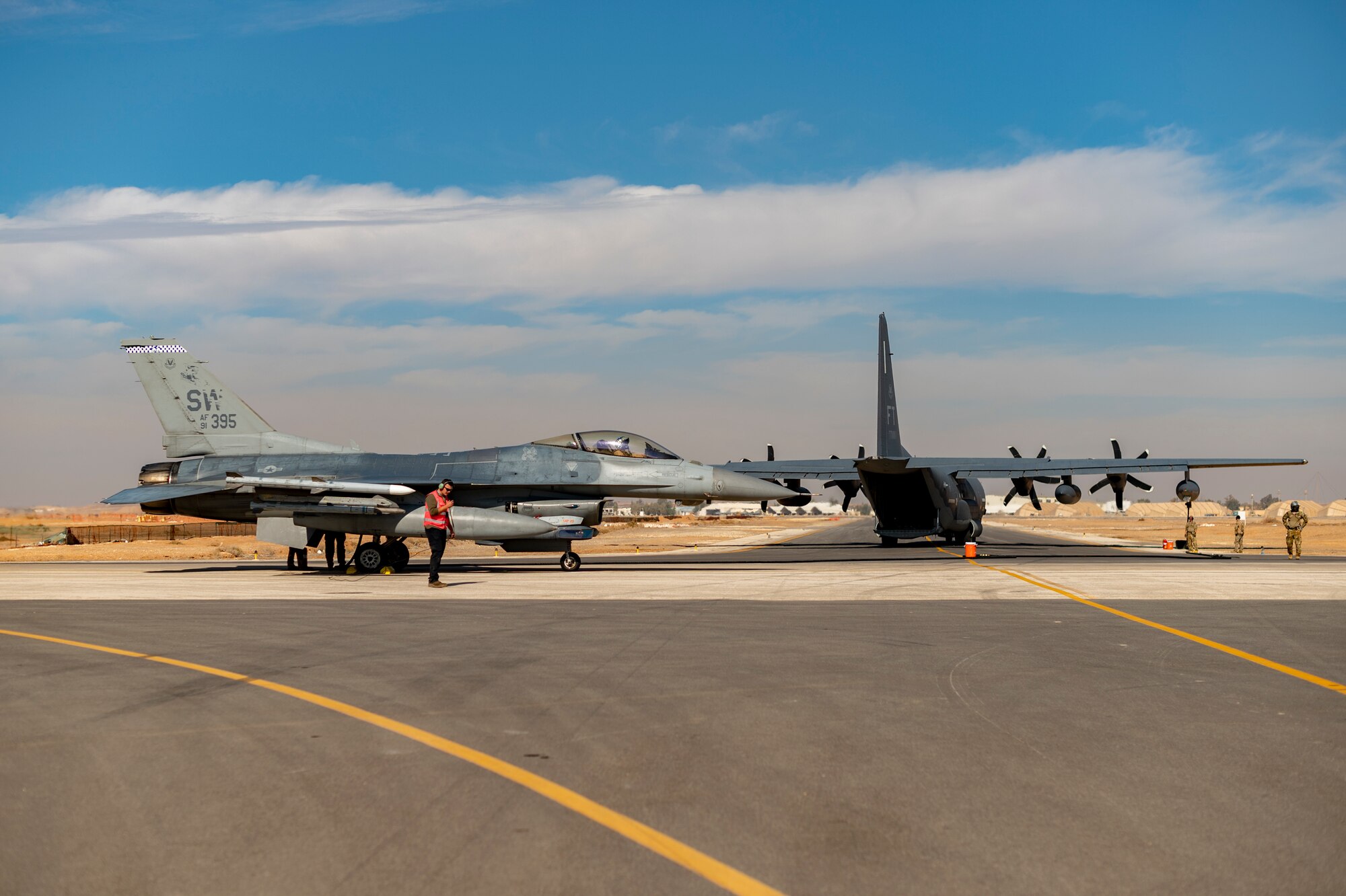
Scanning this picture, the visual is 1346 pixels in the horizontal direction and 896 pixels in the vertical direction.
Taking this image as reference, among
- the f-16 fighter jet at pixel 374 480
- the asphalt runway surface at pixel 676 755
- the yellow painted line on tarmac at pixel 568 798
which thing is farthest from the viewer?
the f-16 fighter jet at pixel 374 480

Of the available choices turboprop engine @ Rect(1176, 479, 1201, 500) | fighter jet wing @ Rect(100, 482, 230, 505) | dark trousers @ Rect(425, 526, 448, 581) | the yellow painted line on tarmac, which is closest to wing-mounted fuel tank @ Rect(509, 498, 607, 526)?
dark trousers @ Rect(425, 526, 448, 581)

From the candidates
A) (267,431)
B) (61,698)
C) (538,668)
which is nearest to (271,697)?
(61,698)

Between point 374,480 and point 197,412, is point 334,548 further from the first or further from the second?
point 197,412

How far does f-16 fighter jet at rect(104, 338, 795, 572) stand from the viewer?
2345 centimetres

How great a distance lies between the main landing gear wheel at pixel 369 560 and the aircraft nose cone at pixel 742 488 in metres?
8.18

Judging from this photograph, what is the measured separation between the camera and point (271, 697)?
820cm

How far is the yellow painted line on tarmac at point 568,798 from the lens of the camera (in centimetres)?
430

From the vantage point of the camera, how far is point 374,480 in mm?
24750

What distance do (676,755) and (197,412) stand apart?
23272 mm

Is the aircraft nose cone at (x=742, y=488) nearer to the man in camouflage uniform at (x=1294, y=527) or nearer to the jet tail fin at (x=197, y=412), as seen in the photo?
Result: the jet tail fin at (x=197, y=412)

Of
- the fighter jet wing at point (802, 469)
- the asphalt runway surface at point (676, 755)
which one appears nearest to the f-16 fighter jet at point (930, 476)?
the fighter jet wing at point (802, 469)

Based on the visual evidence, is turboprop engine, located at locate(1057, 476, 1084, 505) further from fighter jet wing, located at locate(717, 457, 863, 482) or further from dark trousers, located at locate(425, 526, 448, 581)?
dark trousers, located at locate(425, 526, 448, 581)

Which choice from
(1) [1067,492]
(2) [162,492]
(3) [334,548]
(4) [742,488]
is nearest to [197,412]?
(2) [162,492]

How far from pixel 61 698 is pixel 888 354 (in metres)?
36.1
